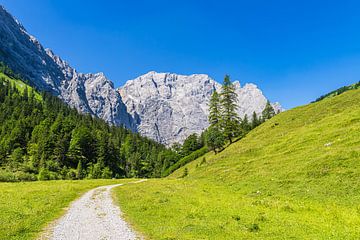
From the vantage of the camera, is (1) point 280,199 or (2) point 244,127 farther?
(2) point 244,127

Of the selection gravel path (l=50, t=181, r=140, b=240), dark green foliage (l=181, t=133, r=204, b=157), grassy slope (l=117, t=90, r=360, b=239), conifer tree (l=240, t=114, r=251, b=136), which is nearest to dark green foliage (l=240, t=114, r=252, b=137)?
conifer tree (l=240, t=114, r=251, b=136)

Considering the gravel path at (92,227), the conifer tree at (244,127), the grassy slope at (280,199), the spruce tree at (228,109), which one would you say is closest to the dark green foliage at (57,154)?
the conifer tree at (244,127)

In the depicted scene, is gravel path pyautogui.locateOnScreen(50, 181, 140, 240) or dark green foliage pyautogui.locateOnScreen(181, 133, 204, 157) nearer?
gravel path pyautogui.locateOnScreen(50, 181, 140, 240)

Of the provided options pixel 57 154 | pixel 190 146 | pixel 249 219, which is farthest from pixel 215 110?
pixel 57 154

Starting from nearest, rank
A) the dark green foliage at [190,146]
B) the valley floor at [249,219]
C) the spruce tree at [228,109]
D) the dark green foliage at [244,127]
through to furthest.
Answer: the valley floor at [249,219] < the spruce tree at [228,109] < the dark green foliage at [244,127] < the dark green foliage at [190,146]

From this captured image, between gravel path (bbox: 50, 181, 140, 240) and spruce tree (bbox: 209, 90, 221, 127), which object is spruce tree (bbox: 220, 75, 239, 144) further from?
gravel path (bbox: 50, 181, 140, 240)

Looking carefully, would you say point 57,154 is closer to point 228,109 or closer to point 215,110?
point 215,110

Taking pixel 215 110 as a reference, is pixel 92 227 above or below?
below

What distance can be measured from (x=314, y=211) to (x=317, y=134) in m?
27.9

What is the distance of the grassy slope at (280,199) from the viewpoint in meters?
14.7

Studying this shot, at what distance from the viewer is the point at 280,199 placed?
23.9 metres

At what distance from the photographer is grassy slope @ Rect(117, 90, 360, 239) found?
14.7 metres

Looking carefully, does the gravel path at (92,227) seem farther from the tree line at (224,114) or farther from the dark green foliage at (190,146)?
the dark green foliage at (190,146)

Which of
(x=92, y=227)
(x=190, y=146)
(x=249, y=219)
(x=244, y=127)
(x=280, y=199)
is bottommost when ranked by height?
(x=249, y=219)
